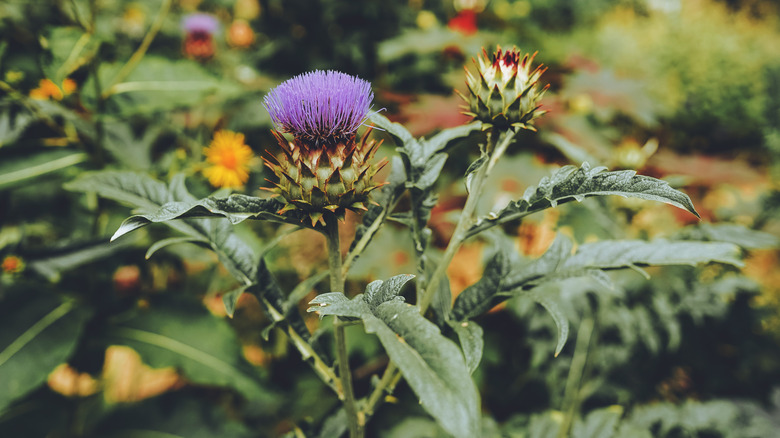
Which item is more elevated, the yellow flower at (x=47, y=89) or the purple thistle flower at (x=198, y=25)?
the purple thistle flower at (x=198, y=25)

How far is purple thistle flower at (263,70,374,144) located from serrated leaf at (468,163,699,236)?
23 cm

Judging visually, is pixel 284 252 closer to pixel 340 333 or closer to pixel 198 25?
pixel 198 25

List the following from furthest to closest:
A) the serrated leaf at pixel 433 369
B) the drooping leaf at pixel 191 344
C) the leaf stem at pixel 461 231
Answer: the drooping leaf at pixel 191 344 < the leaf stem at pixel 461 231 < the serrated leaf at pixel 433 369

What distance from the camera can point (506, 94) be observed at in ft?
2.08

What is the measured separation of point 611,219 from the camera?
1.15 m

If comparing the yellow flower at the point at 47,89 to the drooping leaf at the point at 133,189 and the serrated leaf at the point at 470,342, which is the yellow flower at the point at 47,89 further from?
the serrated leaf at the point at 470,342

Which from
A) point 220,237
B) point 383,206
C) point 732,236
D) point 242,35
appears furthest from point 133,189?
point 242,35

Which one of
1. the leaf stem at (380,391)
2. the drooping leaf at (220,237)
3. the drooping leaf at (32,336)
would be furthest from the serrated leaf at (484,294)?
the drooping leaf at (32,336)

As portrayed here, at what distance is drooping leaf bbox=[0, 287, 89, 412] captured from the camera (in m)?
0.92

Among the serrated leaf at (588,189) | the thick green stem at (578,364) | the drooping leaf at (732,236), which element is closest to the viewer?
the serrated leaf at (588,189)

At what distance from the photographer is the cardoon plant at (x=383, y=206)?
535 millimetres

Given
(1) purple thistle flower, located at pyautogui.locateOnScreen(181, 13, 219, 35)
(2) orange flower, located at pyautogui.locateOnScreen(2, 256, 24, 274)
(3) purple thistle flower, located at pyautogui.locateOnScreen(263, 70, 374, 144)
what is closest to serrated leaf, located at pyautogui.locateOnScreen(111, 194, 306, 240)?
(3) purple thistle flower, located at pyautogui.locateOnScreen(263, 70, 374, 144)

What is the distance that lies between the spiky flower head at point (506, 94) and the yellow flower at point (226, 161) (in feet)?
2.91

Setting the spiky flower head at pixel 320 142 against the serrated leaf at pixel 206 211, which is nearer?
the serrated leaf at pixel 206 211
